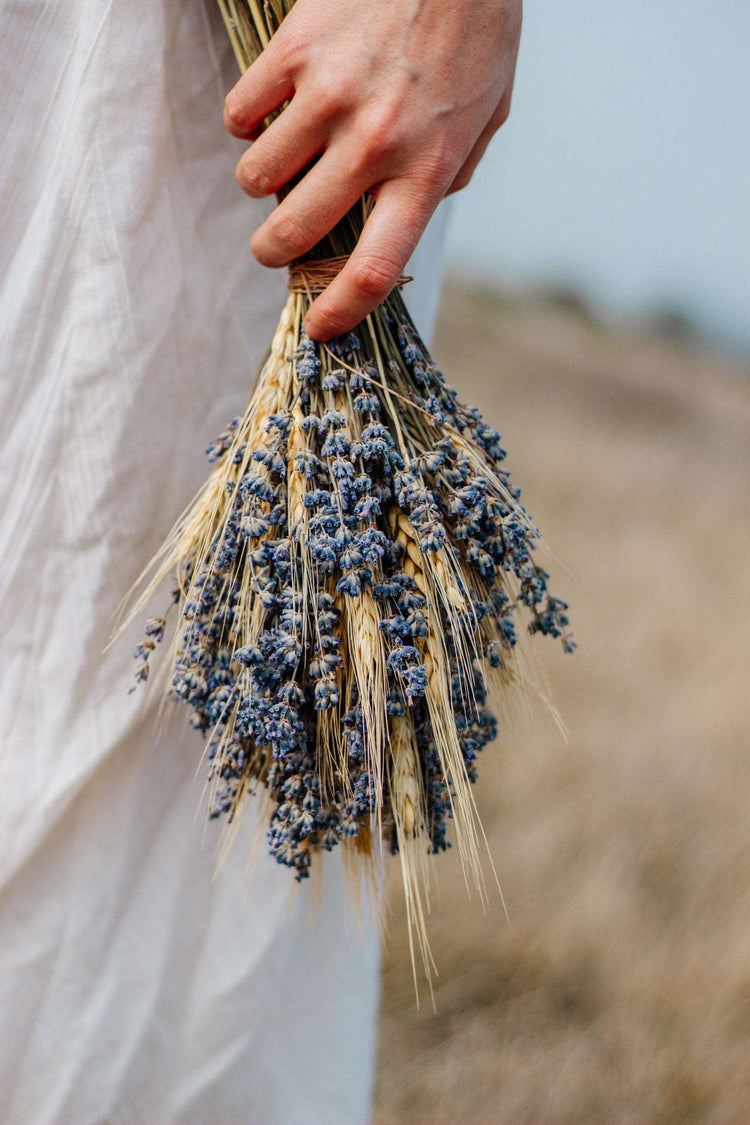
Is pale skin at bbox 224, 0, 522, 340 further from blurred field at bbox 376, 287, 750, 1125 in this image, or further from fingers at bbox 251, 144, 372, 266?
blurred field at bbox 376, 287, 750, 1125

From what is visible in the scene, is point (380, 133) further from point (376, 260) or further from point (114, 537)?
point (114, 537)

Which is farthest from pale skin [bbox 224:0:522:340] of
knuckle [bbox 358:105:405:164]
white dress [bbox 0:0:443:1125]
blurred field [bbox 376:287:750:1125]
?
blurred field [bbox 376:287:750:1125]

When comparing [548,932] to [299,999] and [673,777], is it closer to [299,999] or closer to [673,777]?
[673,777]

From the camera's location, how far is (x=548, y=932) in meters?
2.24

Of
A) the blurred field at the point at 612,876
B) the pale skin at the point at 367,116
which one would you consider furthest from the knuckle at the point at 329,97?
the blurred field at the point at 612,876

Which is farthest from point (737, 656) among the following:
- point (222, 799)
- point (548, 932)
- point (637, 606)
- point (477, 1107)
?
point (222, 799)

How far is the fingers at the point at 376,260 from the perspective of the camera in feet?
2.63

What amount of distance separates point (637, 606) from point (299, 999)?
3052 mm

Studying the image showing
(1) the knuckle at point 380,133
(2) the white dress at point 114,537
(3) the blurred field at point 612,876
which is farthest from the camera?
(3) the blurred field at point 612,876

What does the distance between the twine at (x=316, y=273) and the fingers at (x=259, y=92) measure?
0.41 ft

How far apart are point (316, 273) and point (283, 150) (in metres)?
0.10

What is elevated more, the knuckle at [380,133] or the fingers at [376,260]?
the knuckle at [380,133]

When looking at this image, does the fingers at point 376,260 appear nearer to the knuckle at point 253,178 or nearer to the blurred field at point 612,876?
the knuckle at point 253,178

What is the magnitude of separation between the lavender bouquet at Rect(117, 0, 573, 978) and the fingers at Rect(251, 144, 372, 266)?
0.04 m
